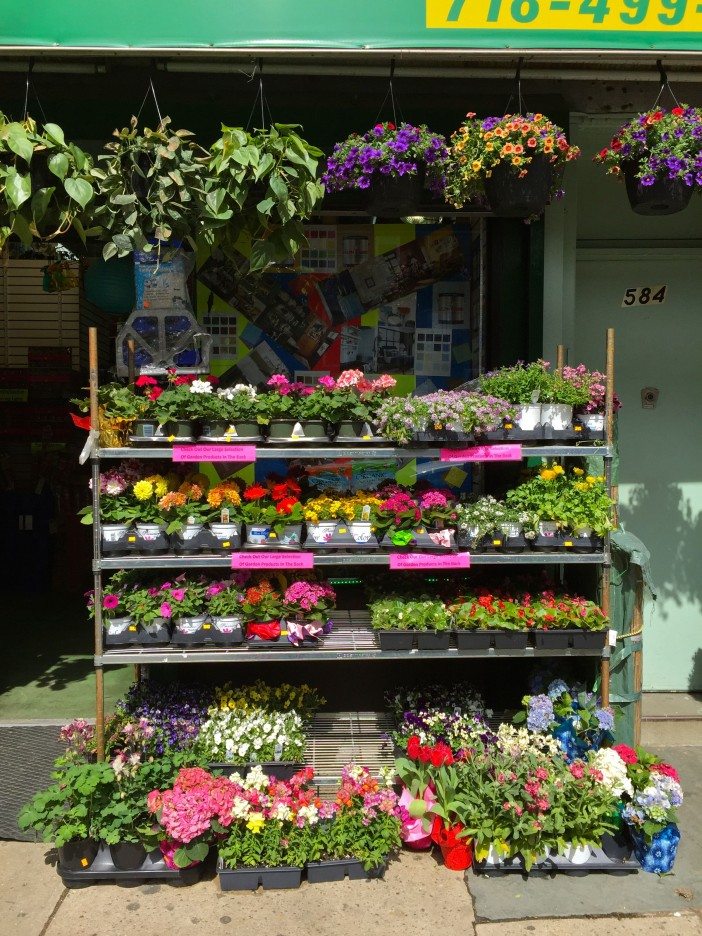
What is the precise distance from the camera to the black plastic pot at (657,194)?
12.8ft

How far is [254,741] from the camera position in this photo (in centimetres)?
398

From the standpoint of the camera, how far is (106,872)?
3529mm

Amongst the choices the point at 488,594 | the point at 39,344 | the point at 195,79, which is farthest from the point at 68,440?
the point at 488,594

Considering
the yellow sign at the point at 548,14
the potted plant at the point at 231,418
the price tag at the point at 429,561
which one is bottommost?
the price tag at the point at 429,561

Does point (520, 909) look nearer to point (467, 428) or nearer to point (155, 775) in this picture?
point (155, 775)

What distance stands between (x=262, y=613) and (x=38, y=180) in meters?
2.55

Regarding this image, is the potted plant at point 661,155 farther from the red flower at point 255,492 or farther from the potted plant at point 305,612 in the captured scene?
the potted plant at point 305,612

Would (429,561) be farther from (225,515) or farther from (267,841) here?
(267,841)

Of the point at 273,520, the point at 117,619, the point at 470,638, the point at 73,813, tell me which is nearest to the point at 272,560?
→ the point at 273,520

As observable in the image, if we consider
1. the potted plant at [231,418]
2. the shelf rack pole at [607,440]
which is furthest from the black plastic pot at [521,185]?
the potted plant at [231,418]

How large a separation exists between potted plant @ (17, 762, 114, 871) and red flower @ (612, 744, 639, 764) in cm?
264

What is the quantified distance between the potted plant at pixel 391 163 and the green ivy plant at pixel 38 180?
134 centimetres

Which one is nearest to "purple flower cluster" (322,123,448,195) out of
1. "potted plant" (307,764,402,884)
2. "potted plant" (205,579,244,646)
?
A: "potted plant" (205,579,244,646)

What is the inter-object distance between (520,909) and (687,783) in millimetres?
1699
